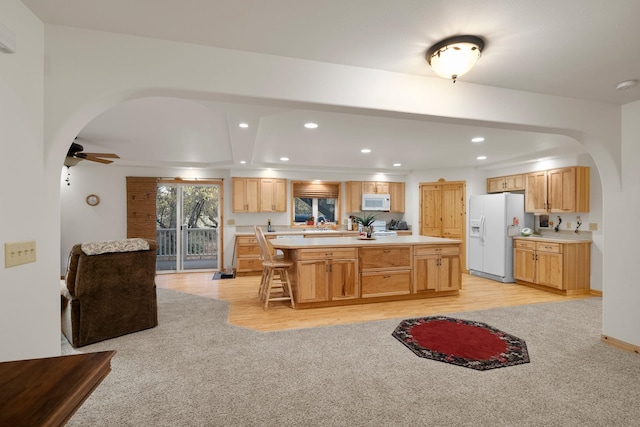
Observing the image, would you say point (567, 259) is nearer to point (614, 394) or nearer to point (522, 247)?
point (522, 247)

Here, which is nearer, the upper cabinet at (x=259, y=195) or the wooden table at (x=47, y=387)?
the wooden table at (x=47, y=387)

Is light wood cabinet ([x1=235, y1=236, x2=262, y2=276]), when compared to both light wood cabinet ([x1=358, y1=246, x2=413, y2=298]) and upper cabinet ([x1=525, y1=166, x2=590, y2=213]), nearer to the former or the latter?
light wood cabinet ([x1=358, y1=246, x2=413, y2=298])

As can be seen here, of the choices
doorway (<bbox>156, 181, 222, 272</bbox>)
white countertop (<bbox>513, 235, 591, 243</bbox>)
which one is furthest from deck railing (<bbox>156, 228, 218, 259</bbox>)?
white countertop (<bbox>513, 235, 591, 243</bbox>)

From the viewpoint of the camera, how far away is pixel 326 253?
14.2 ft

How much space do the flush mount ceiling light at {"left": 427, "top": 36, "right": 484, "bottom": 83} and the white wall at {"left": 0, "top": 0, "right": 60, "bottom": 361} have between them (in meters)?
2.25

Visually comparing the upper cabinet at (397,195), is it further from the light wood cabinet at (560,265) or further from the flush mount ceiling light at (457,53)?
the flush mount ceiling light at (457,53)

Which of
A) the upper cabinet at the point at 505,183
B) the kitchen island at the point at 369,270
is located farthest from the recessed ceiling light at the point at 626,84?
the upper cabinet at the point at 505,183

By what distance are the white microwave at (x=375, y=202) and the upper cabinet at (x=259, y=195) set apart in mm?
1956

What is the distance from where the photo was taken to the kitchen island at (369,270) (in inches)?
Answer: 167

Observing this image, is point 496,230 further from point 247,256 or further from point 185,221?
point 185,221

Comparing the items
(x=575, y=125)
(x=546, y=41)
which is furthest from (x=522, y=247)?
(x=546, y=41)

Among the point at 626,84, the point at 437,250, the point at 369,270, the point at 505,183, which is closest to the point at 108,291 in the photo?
the point at 369,270

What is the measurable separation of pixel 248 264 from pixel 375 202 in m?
3.37

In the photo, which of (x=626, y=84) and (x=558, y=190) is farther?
(x=558, y=190)
